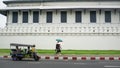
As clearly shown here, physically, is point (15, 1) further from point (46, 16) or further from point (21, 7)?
point (46, 16)

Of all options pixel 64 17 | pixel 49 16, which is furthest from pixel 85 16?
pixel 49 16

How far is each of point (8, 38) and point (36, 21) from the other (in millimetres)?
5032

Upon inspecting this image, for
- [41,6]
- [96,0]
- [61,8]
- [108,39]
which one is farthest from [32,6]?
[108,39]

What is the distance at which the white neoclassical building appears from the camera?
27703mm

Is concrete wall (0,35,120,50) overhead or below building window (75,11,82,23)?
below

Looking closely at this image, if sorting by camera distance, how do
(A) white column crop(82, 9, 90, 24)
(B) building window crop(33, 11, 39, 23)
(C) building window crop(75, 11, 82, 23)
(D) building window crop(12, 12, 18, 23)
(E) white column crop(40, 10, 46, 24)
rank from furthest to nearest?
(D) building window crop(12, 12, 18, 23) < (B) building window crop(33, 11, 39, 23) < (E) white column crop(40, 10, 46, 24) < (C) building window crop(75, 11, 82, 23) < (A) white column crop(82, 9, 90, 24)

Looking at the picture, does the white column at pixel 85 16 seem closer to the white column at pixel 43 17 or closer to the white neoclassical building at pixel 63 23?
the white neoclassical building at pixel 63 23

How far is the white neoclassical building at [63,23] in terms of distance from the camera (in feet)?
90.9

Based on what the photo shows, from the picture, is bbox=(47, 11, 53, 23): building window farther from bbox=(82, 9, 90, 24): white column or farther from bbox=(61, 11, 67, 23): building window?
bbox=(82, 9, 90, 24): white column

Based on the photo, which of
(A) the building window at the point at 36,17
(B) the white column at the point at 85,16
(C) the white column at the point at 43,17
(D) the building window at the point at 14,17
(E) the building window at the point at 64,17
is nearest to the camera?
(B) the white column at the point at 85,16

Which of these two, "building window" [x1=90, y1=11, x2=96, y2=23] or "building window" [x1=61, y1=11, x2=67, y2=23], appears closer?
"building window" [x1=90, y1=11, x2=96, y2=23]

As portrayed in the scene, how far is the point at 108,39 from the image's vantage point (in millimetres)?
27531

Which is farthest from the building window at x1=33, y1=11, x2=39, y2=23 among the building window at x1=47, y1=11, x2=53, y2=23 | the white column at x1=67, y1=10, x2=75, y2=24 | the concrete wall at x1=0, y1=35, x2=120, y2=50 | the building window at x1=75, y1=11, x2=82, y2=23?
the concrete wall at x1=0, y1=35, x2=120, y2=50

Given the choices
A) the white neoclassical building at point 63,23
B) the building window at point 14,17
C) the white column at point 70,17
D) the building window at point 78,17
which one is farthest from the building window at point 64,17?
the building window at point 14,17
